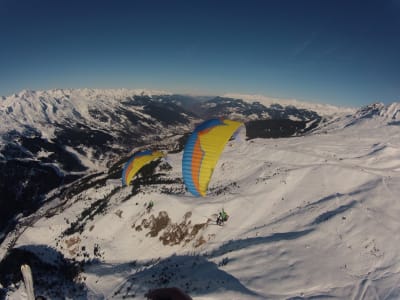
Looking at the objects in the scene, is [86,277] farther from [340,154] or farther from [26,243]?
[340,154]

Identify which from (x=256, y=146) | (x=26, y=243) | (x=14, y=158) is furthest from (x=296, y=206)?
(x=14, y=158)

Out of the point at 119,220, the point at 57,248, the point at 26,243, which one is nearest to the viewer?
the point at 119,220

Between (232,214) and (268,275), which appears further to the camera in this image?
(232,214)

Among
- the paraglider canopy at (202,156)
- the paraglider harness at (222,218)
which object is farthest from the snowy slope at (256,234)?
the paraglider canopy at (202,156)

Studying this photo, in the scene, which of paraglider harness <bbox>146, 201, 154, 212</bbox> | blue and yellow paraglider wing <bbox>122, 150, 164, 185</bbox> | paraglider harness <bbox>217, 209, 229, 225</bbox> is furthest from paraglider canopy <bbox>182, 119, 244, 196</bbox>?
paraglider harness <bbox>146, 201, 154, 212</bbox>

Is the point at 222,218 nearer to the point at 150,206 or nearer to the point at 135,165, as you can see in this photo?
the point at 135,165

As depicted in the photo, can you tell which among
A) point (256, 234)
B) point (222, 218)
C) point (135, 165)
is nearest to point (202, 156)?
A: point (256, 234)
